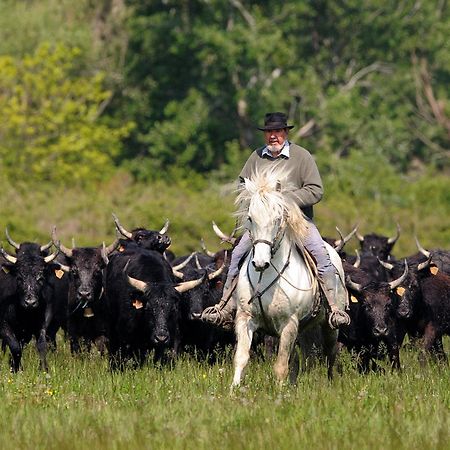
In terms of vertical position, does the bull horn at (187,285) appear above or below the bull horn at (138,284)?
above

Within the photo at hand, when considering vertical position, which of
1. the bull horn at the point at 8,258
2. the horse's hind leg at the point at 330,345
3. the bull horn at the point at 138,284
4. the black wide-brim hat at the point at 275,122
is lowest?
the horse's hind leg at the point at 330,345

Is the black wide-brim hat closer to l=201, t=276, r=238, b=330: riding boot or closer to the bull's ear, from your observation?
l=201, t=276, r=238, b=330: riding boot

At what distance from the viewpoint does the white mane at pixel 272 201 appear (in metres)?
13.0

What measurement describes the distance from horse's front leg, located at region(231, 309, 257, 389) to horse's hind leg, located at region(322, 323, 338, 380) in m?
1.60

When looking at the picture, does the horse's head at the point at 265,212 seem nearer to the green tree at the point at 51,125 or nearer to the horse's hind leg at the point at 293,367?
the horse's hind leg at the point at 293,367

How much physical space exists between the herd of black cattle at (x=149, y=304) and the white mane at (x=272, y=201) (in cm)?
291

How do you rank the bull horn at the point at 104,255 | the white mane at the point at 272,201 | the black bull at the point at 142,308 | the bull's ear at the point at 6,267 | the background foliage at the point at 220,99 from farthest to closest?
the background foliage at the point at 220,99 → the bull horn at the point at 104,255 → the bull's ear at the point at 6,267 → the black bull at the point at 142,308 → the white mane at the point at 272,201

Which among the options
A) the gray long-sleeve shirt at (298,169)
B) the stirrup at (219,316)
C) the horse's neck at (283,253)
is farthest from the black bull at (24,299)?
the horse's neck at (283,253)

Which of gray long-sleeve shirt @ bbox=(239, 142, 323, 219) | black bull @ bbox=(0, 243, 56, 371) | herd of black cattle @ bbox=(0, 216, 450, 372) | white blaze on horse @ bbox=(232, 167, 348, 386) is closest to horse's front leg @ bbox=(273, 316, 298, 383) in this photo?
white blaze on horse @ bbox=(232, 167, 348, 386)

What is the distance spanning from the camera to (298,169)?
14.1 meters

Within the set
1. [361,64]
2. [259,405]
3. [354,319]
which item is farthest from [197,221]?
[259,405]

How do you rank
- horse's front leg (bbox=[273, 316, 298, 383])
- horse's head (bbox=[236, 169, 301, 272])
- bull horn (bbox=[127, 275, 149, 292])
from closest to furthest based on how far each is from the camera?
horse's head (bbox=[236, 169, 301, 272])
horse's front leg (bbox=[273, 316, 298, 383])
bull horn (bbox=[127, 275, 149, 292])

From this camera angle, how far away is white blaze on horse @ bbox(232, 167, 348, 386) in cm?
1306

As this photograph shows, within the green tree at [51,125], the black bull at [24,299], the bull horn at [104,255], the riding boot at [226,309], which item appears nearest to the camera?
the riding boot at [226,309]
